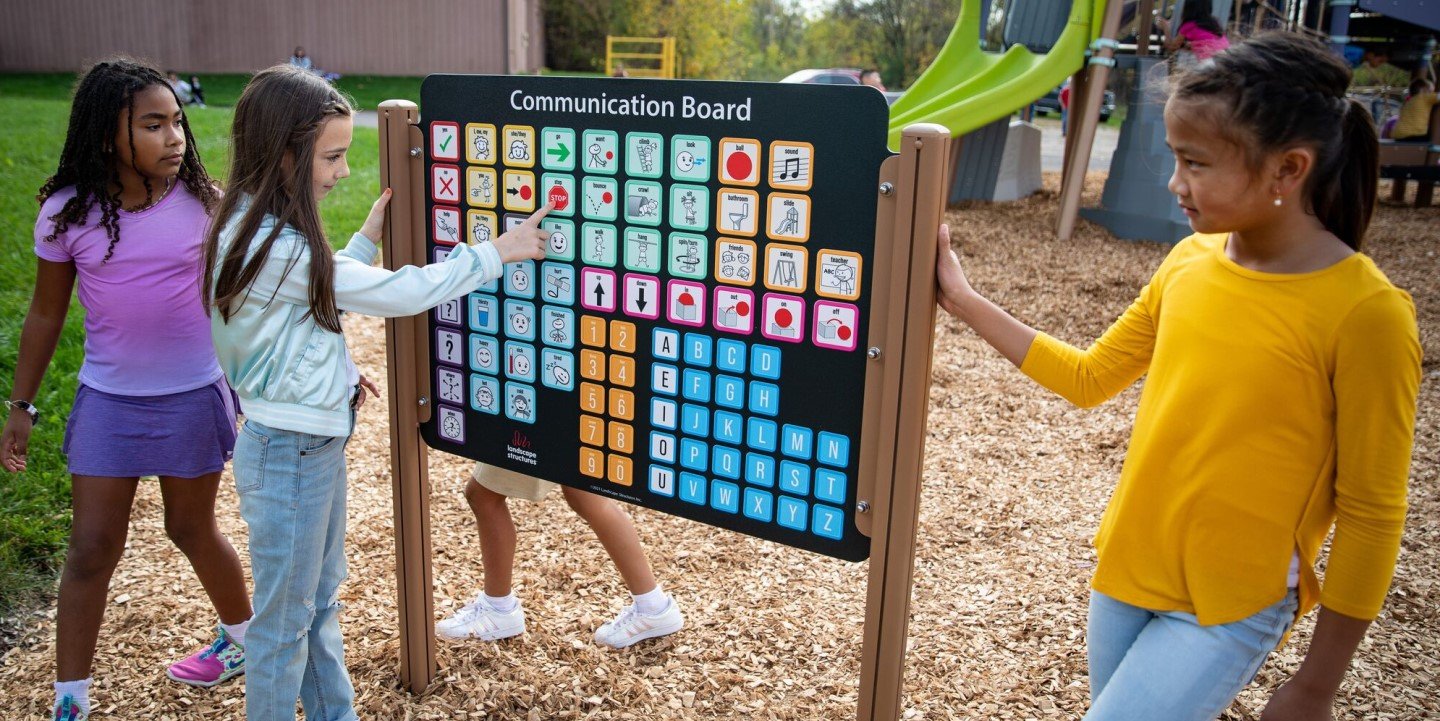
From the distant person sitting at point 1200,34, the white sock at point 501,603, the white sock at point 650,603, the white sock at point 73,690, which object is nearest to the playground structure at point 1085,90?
the distant person sitting at point 1200,34

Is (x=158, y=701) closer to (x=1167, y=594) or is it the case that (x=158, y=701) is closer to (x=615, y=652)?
(x=615, y=652)

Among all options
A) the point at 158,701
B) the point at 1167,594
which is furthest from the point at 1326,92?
the point at 158,701

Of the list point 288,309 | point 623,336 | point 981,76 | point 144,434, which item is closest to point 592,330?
point 623,336

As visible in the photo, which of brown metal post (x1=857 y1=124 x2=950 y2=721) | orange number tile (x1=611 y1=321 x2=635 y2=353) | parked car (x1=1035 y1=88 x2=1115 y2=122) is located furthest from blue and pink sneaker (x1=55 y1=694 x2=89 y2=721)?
parked car (x1=1035 y1=88 x2=1115 y2=122)

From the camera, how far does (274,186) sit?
6.66 feet

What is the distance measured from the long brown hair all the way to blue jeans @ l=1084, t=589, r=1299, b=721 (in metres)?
1.58

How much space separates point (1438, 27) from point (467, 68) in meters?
21.1

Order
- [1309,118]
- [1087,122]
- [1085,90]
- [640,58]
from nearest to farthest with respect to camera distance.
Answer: [1309,118], [1087,122], [1085,90], [640,58]

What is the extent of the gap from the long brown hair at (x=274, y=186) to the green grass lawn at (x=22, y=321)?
14 cm

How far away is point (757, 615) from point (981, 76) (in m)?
6.29

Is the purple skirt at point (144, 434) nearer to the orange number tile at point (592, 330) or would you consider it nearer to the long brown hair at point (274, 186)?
the long brown hair at point (274, 186)

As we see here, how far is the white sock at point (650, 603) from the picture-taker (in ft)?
9.24

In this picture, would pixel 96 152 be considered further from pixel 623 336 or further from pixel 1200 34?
pixel 1200 34

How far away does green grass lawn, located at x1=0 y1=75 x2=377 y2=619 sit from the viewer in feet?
10.6
